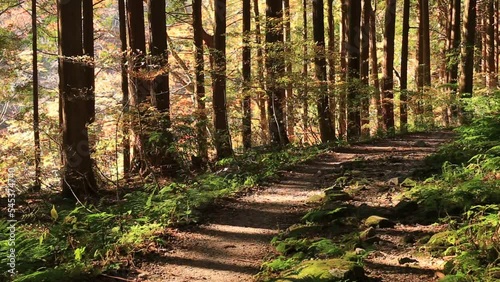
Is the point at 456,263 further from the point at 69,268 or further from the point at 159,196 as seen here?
the point at 159,196

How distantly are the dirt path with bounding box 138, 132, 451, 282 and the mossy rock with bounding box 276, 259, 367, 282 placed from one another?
35 centimetres

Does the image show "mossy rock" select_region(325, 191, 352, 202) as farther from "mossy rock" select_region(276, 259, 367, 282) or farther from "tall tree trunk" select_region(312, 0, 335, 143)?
"tall tree trunk" select_region(312, 0, 335, 143)

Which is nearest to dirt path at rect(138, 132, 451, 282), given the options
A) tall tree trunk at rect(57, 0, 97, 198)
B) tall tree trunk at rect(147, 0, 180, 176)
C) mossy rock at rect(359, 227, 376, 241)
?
mossy rock at rect(359, 227, 376, 241)

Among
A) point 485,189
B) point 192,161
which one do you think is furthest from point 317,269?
point 192,161

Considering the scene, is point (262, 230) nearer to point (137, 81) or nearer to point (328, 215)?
point (328, 215)

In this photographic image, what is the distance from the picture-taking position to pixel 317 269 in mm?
4277

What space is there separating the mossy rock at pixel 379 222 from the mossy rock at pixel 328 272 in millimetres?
1564

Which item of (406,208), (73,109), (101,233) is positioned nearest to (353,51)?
(73,109)

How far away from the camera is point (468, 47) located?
1455cm

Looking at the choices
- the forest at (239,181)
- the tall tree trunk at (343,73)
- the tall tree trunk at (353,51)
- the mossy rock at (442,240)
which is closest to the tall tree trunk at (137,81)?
the forest at (239,181)

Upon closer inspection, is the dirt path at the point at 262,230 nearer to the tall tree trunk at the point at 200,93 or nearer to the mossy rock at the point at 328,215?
the mossy rock at the point at 328,215

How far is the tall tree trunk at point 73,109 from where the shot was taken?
30.3 ft

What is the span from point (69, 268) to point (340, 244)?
3170mm

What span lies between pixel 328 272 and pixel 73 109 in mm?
7398
